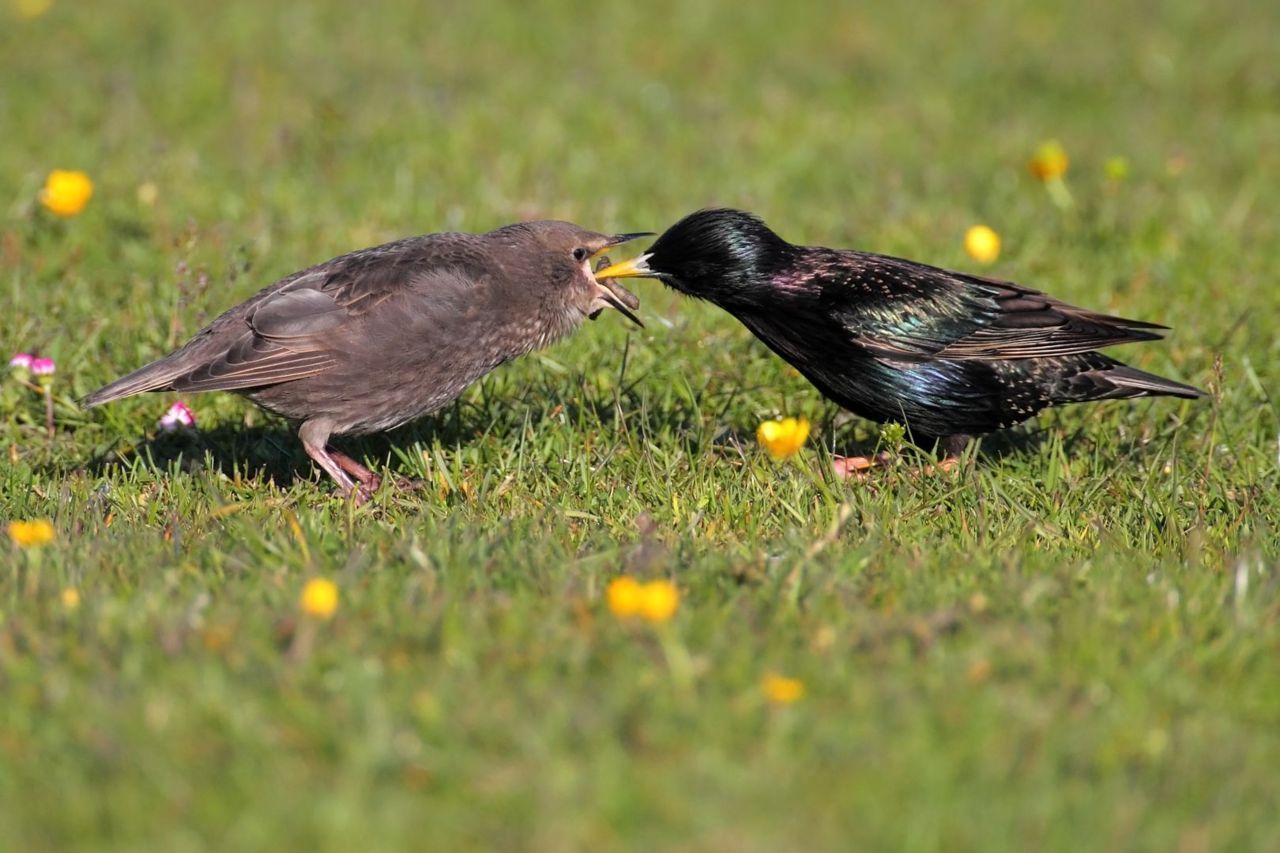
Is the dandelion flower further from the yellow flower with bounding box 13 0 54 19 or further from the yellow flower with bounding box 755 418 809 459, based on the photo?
the yellow flower with bounding box 13 0 54 19

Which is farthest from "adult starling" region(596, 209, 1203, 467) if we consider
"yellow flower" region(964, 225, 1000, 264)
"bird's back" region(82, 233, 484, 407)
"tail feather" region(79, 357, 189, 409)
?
"tail feather" region(79, 357, 189, 409)

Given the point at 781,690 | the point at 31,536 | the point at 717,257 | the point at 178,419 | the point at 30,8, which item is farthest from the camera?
the point at 30,8

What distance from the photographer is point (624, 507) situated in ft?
17.8

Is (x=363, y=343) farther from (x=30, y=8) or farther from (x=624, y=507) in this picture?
(x=30, y=8)

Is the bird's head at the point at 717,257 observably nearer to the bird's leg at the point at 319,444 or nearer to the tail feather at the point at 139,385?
the bird's leg at the point at 319,444

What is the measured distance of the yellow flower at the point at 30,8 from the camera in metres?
11.8

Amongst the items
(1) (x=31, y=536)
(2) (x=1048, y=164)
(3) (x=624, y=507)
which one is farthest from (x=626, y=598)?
(2) (x=1048, y=164)

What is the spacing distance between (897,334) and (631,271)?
1.03 meters

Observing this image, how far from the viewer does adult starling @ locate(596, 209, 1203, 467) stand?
6016 mm

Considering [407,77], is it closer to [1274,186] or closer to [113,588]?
[1274,186]

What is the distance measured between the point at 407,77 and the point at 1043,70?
4.62m

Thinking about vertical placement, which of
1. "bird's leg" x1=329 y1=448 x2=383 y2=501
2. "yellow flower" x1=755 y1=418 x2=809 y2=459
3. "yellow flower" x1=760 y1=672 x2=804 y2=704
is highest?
"yellow flower" x1=755 y1=418 x2=809 y2=459

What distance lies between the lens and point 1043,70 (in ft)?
38.8

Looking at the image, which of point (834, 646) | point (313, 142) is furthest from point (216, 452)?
point (313, 142)
